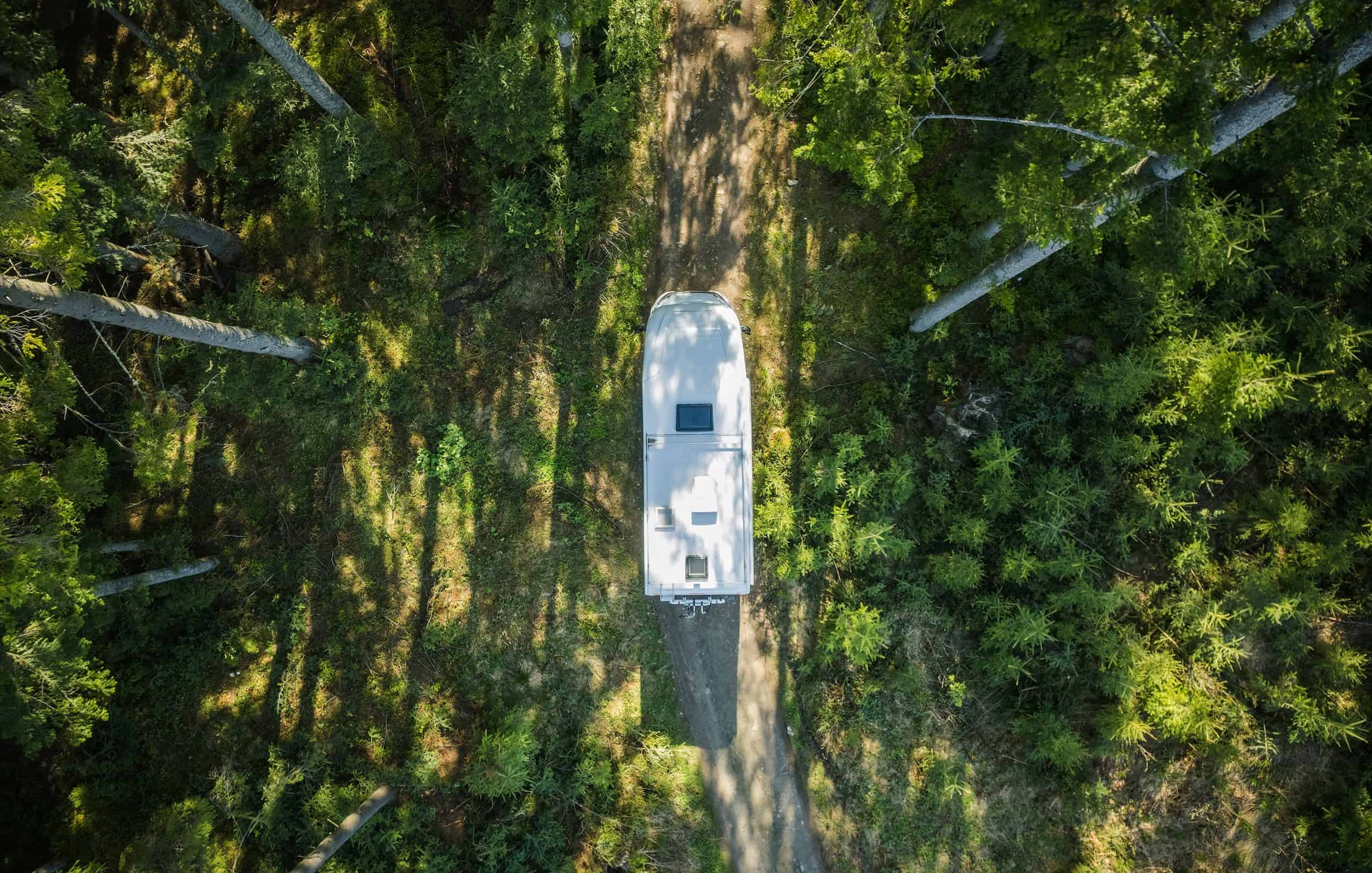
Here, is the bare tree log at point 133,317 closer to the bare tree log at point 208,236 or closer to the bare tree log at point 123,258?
the bare tree log at point 123,258

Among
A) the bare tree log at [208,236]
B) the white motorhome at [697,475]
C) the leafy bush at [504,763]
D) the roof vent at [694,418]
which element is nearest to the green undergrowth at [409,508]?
the leafy bush at [504,763]

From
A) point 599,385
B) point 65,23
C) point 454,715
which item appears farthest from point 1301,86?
point 65,23

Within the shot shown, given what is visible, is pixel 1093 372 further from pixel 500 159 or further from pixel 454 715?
pixel 454 715

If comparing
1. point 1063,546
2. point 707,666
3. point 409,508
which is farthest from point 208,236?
point 1063,546

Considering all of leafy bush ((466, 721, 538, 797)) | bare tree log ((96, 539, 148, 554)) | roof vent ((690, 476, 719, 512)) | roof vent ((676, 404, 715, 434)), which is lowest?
leafy bush ((466, 721, 538, 797))

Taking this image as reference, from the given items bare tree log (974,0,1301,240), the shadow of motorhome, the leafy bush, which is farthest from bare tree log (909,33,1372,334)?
the leafy bush

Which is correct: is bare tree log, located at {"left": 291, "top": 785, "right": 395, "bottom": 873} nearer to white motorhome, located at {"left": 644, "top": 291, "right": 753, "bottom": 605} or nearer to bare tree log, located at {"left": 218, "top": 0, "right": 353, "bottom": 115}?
white motorhome, located at {"left": 644, "top": 291, "right": 753, "bottom": 605}
